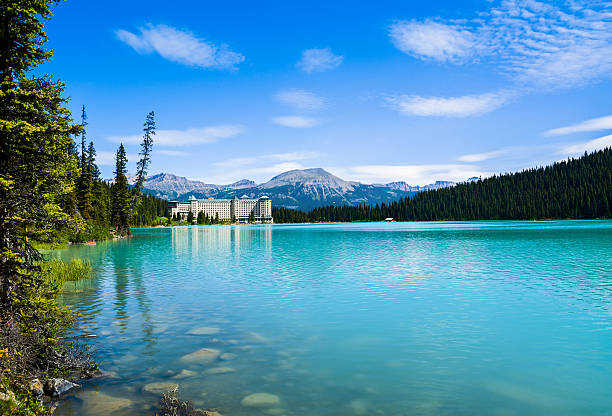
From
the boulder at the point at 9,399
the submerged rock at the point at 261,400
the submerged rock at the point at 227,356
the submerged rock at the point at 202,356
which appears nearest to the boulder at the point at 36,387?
the boulder at the point at 9,399

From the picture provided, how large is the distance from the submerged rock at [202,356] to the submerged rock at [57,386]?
3.21 m

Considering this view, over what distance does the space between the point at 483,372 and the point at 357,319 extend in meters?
7.12

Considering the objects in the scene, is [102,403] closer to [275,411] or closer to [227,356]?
[275,411]

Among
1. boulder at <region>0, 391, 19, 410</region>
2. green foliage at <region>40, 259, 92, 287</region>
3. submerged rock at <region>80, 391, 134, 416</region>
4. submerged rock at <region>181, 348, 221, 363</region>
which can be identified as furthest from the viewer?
green foliage at <region>40, 259, 92, 287</region>

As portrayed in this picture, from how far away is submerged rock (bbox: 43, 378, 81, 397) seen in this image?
10.1 meters

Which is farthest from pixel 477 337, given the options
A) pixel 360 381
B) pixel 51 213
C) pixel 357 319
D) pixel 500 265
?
pixel 500 265

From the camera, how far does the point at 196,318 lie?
60.6ft

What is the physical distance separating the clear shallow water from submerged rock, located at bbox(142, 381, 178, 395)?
23cm

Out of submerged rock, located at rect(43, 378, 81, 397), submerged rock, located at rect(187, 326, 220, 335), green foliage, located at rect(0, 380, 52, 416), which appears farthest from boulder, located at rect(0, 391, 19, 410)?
submerged rock, located at rect(187, 326, 220, 335)

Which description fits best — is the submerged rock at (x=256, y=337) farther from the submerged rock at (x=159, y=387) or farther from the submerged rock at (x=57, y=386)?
the submerged rock at (x=57, y=386)

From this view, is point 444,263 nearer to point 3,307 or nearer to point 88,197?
point 3,307

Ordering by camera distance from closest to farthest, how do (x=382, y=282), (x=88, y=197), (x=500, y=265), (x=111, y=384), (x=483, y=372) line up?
(x=111, y=384)
(x=483, y=372)
(x=382, y=282)
(x=500, y=265)
(x=88, y=197)

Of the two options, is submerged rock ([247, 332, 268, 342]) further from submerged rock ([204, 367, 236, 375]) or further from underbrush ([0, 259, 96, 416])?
underbrush ([0, 259, 96, 416])

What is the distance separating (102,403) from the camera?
9797 mm
